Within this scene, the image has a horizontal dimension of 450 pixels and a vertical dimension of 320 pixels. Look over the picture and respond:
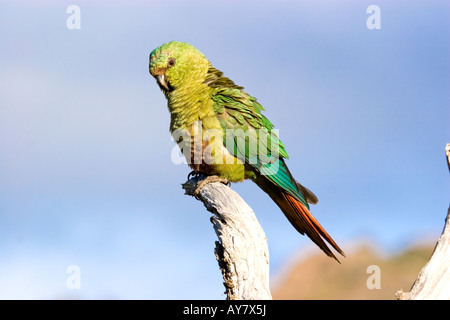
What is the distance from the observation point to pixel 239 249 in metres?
3.78

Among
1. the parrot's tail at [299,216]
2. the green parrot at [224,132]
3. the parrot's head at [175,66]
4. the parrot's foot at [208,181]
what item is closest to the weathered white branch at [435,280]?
the parrot's tail at [299,216]

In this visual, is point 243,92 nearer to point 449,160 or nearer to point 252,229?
point 252,229

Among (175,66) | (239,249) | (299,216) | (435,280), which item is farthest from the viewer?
(175,66)

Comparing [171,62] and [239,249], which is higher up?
[171,62]

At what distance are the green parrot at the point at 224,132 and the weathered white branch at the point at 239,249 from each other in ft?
1.90

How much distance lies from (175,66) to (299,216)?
7.15 ft

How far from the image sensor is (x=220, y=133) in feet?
16.2

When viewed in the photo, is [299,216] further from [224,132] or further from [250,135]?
[224,132]

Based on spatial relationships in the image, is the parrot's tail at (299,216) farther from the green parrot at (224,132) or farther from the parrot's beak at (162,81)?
the parrot's beak at (162,81)

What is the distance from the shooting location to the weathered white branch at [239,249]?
139 inches

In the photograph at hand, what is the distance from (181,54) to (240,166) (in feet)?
4.78

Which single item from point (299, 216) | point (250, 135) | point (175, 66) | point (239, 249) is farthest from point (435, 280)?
point (175, 66)
